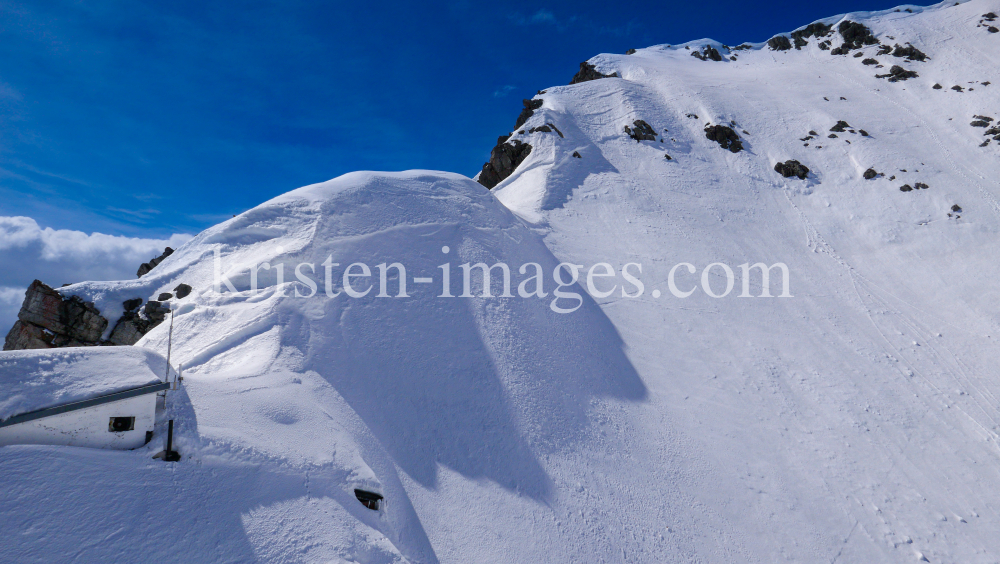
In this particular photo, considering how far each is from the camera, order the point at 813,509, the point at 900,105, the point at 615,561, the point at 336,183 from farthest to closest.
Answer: the point at 900,105 → the point at 336,183 → the point at 813,509 → the point at 615,561

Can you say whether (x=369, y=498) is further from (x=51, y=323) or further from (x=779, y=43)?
(x=779, y=43)

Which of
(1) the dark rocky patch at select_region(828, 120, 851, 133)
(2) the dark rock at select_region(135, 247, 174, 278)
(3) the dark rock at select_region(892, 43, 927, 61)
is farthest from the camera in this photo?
(3) the dark rock at select_region(892, 43, 927, 61)

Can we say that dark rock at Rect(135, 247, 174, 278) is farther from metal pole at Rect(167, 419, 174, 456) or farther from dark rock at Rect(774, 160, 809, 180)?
dark rock at Rect(774, 160, 809, 180)

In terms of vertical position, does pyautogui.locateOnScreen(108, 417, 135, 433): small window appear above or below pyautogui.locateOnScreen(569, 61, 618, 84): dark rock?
below

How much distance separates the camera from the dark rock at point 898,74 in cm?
3725

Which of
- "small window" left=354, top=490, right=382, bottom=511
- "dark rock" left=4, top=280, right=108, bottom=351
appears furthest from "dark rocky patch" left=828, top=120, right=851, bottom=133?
"dark rock" left=4, top=280, right=108, bottom=351

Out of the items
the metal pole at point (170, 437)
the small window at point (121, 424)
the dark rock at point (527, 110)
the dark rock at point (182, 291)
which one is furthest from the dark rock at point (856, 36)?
the small window at point (121, 424)

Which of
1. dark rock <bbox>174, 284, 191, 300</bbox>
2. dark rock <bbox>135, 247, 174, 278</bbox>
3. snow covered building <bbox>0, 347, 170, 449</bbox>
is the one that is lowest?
snow covered building <bbox>0, 347, 170, 449</bbox>

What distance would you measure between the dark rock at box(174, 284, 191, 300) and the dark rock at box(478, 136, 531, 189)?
22234 mm

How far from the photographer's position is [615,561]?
9.23 metres

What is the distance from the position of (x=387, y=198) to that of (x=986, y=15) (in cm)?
5867

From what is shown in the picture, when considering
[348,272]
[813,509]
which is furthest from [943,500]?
[348,272]

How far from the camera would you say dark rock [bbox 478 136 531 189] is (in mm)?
31203

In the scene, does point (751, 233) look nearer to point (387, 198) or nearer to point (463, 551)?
point (387, 198)
